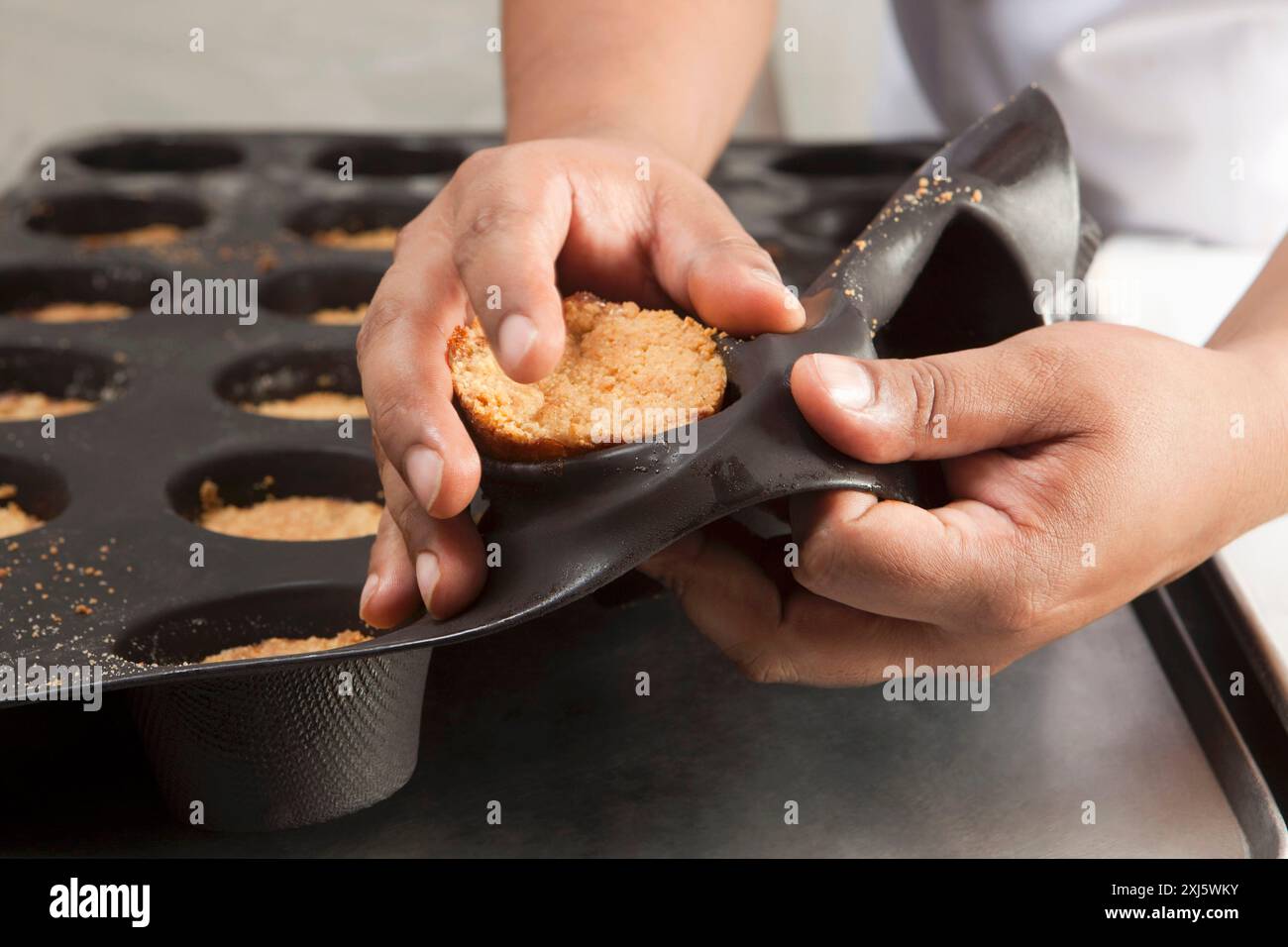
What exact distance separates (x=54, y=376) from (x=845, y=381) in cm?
112

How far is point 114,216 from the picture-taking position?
196 centimetres

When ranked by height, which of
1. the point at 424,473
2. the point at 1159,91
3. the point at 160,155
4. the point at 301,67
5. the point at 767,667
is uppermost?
the point at 301,67

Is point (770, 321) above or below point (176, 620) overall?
above

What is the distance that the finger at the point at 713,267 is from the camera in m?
0.91

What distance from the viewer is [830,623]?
0.94 metres

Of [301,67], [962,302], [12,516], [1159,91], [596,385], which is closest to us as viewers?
[596,385]

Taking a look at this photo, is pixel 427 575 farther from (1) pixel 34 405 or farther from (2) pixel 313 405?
(1) pixel 34 405

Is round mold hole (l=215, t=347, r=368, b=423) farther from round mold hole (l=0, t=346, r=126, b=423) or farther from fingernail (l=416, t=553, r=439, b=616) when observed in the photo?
fingernail (l=416, t=553, r=439, b=616)

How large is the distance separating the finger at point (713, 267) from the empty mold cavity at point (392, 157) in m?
1.11

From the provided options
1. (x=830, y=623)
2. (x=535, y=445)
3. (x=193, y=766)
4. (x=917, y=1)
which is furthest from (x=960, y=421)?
(x=917, y=1)

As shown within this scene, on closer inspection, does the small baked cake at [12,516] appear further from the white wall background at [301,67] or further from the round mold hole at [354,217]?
the white wall background at [301,67]

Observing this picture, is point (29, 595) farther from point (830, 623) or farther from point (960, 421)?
A: point (960, 421)

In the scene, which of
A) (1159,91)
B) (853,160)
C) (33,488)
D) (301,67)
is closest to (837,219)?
(853,160)

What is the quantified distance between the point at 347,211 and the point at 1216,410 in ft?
4.53
